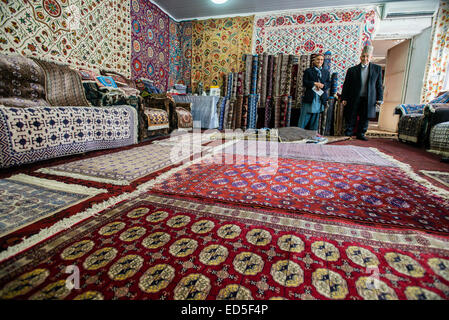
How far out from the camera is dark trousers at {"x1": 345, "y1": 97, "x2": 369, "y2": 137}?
13.6 ft

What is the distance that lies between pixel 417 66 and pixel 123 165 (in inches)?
284

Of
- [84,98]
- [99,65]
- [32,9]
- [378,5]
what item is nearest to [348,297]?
[84,98]

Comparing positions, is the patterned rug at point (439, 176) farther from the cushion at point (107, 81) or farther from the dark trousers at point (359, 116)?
the cushion at point (107, 81)

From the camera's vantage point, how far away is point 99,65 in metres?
3.74

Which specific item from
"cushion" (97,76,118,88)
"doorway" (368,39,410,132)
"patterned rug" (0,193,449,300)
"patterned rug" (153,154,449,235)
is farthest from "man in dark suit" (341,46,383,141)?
"cushion" (97,76,118,88)

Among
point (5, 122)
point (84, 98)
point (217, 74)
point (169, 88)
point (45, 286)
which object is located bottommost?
point (45, 286)

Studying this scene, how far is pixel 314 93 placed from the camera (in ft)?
14.4

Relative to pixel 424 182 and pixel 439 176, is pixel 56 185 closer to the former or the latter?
pixel 424 182

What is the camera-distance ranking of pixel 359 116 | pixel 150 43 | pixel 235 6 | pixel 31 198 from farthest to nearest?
1. pixel 235 6
2. pixel 150 43
3. pixel 359 116
4. pixel 31 198

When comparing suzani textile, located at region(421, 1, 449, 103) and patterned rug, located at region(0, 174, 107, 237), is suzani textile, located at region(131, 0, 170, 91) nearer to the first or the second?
patterned rug, located at region(0, 174, 107, 237)

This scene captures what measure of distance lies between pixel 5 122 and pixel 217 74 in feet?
16.2

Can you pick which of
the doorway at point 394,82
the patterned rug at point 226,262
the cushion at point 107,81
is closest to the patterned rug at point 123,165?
the patterned rug at point 226,262

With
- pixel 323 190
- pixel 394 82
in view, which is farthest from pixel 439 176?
pixel 394 82
